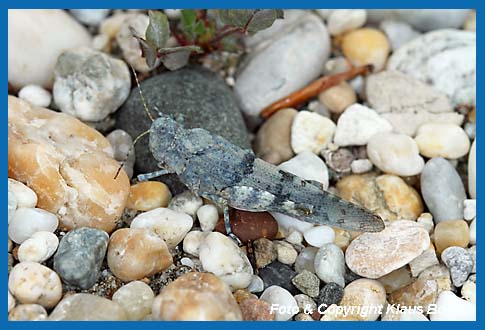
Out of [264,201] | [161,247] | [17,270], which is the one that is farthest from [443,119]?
[17,270]

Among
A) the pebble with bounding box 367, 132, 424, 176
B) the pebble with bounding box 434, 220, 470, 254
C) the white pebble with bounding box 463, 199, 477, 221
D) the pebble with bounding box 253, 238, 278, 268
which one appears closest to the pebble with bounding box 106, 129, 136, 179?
the pebble with bounding box 253, 238, 278, 268

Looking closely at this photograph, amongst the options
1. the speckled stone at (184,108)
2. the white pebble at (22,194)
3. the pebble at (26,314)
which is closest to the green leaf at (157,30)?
the speckled stone at (184,108)

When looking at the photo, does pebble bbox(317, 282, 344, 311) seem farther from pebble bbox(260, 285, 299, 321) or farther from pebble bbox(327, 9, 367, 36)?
pebble bbox(327, 9, 367, 36)

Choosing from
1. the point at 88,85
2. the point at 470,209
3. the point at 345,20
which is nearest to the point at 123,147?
the point at 88,85

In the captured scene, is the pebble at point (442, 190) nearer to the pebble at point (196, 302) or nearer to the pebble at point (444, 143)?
the pebble at point (444, 143)

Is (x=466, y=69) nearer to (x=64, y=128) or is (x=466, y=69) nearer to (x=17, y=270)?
(x=64, y=128)

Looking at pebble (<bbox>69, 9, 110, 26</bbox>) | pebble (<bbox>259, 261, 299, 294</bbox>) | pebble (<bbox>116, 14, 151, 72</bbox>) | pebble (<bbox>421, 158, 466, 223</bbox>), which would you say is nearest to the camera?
pebble (<bbox>259, 261, 299, 294</bbox>)
